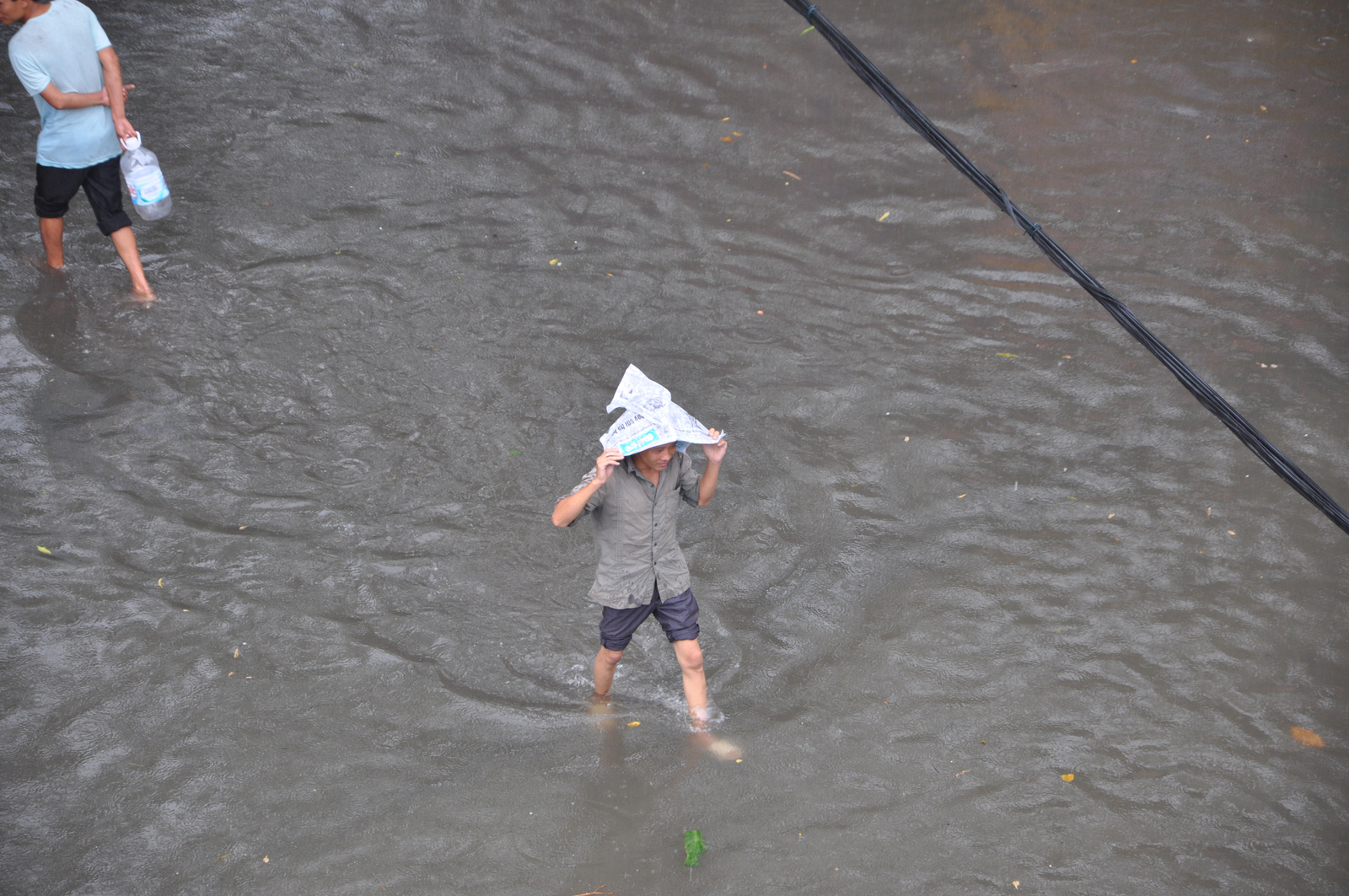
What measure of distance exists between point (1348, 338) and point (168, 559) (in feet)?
26.2

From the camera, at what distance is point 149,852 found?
13.8 feet

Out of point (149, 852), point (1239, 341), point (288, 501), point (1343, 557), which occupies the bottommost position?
point (149, 852)

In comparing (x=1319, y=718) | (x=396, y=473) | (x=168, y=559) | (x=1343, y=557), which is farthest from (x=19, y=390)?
(x=1343, y=557)

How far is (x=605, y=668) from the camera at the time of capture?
4.84m

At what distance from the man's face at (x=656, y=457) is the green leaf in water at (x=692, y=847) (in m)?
1.60

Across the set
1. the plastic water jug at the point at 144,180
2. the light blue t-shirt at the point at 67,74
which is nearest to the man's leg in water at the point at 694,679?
the plastic water jug at the point at 144,180

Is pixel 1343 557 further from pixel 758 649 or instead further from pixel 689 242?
pixel 689 242

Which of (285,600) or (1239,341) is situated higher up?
(1239,341)

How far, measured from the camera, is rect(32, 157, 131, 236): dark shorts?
689cm

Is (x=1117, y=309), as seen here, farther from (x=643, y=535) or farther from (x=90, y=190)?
(x=90, y=190)

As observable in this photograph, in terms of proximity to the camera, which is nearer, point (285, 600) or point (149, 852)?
point (149, 852)

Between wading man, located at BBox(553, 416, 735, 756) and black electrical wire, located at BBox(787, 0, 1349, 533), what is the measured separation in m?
1.48

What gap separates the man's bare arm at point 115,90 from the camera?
6711 millimetres

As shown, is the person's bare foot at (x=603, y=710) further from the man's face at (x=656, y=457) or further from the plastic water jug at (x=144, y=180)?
the plastic water jug at (x=144, y=180)
